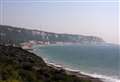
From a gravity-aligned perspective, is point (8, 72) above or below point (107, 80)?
above

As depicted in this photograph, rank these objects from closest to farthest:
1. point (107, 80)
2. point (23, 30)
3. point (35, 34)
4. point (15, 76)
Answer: point (15, 76) → point (107, 80) → point (23, 30) → point (35, 34)

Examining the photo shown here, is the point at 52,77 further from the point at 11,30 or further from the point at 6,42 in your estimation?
the point at 11,30

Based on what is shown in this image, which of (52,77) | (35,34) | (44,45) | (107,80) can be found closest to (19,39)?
(35,34)

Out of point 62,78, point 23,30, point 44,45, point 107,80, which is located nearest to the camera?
point 62,78

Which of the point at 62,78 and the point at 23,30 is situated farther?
the point at 23,30

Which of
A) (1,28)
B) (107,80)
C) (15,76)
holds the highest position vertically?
(1,28)

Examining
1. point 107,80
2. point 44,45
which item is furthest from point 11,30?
point 107,80

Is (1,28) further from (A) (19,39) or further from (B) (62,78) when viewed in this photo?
(B) (62,78)

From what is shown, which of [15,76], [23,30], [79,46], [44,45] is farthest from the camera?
[79,46]

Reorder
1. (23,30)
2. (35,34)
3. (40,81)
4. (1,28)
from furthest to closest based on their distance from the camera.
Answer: (35,34) < (23,30) < (1,28) < (40,81)
